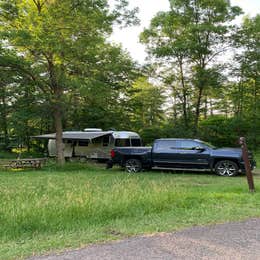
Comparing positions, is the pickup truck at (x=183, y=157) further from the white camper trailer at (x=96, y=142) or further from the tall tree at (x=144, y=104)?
the tall tree at (x=144, y=104)

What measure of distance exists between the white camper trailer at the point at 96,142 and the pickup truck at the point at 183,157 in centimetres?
407

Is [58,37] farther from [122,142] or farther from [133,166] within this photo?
[122,142]

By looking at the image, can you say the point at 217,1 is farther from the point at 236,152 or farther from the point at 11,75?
the point at 11,75

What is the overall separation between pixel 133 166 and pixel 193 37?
1105 centimetres

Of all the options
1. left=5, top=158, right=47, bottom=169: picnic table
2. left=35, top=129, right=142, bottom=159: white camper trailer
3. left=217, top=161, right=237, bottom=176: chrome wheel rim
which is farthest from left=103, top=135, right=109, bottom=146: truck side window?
left=217, top=161, right=237, bottom=176: chrome wheel rim

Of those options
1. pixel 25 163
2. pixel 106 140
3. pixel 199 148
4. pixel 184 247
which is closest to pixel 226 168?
pixel 199 148

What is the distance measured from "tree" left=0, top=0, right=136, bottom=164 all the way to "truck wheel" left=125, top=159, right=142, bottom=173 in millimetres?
4228

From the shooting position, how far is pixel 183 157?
14375mm

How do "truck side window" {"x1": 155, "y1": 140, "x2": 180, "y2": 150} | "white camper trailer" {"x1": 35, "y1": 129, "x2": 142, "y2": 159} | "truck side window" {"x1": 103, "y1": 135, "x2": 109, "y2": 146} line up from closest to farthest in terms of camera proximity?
1. "truck side window" {"x1": 155, "y1": 140, "x2": 180, "y2": 150}
2. "white camper trailer" {"x1": 35, "y1": 129, "x2": 142, "y2": 159}
3. "truck side window" {"x1": 103, "y1": 135, "x2": 109, "y2": 146}

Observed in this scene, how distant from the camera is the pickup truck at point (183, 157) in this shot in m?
13.6

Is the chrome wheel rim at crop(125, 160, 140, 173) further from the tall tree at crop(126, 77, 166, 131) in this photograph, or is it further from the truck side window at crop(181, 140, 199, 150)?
the tall tree at crop(126, 77, 166, 131)

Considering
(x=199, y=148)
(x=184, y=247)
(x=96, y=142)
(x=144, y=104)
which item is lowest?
(x=184, y=247)

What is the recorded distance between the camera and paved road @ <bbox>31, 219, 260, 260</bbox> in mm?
3439

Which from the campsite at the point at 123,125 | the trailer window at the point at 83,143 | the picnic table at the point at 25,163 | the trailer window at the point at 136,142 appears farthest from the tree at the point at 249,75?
the picnic table at the point at 25,163
